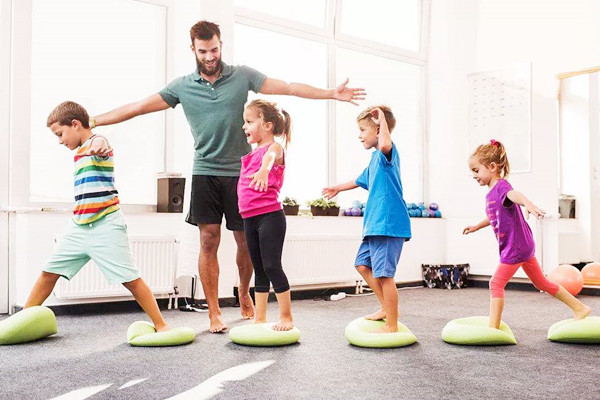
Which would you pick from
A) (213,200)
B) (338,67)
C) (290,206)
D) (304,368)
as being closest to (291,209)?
(290,206)

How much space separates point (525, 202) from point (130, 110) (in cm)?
191

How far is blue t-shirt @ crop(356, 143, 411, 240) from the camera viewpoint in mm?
2863

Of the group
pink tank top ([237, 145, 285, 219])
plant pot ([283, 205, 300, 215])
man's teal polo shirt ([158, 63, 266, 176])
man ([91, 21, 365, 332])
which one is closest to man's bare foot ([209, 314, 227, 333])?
man ([91, 21, 365, 332])

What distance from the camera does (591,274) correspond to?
17.5ft

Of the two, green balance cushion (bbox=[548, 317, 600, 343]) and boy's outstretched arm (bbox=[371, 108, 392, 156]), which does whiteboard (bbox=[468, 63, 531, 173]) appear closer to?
green balance cushion (bbox=[548, 317, 600, 343])

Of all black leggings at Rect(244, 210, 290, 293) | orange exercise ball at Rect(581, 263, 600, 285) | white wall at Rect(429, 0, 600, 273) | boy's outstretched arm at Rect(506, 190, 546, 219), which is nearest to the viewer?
boy's outstretched arm at Rect(506, 190, 546, 219)

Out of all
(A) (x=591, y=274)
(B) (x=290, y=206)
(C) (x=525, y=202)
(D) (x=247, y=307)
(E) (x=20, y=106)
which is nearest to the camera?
(C) (x=525, y=202)

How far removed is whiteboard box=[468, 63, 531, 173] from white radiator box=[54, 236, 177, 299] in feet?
10.5

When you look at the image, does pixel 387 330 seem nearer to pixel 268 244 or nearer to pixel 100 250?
pixel 268 244

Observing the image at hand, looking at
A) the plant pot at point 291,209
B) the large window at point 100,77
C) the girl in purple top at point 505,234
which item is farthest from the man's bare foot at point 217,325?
the plant pot at point 291,209

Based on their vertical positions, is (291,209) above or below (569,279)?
above

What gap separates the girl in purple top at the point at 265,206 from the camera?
2922mm

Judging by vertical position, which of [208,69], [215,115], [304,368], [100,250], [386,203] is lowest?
[304,368]

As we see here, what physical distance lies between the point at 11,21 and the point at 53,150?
836 millimetres
